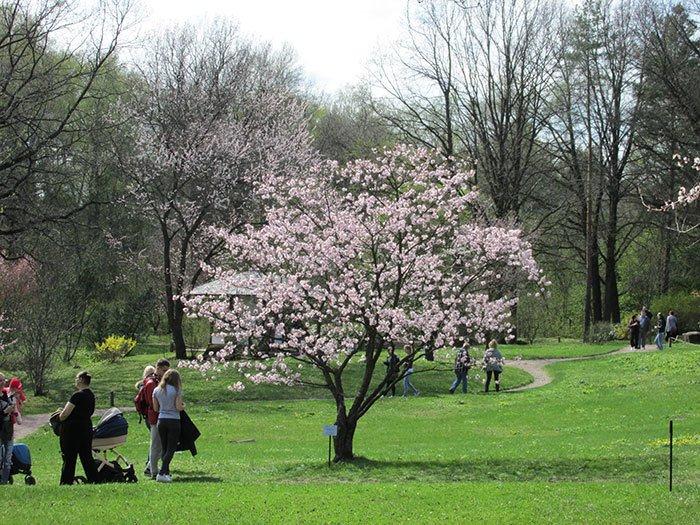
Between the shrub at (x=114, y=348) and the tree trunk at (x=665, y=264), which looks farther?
the tree trunk at (x=665, y=264)

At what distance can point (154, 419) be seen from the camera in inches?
533

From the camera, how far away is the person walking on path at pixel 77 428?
1186cm

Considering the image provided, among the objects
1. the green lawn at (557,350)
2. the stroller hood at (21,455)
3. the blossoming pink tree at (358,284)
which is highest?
the blossoming pink tree at (358,284)

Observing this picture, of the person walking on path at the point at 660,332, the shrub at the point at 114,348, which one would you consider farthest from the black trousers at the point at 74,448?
the person walking on path at the point at 660,332

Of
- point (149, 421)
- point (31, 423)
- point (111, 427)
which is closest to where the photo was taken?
point (111, 427)

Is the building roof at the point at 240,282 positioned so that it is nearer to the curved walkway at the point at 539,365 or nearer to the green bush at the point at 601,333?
the curved walkway at the point at 539,365

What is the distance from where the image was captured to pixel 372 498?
418 inches

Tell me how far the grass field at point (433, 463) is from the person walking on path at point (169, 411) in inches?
26.1

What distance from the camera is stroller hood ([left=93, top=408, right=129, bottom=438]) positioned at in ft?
41.0

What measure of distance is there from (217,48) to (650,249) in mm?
26952

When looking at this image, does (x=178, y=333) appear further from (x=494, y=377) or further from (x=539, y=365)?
(x=539, y=365)

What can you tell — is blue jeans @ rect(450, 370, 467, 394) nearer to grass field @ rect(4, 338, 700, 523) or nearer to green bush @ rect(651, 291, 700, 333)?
grass field @ rect(4, 338, 700, 523)

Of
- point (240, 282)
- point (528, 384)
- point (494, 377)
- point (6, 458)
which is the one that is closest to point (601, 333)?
point (528, 384)

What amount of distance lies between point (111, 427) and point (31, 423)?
39.5ft
